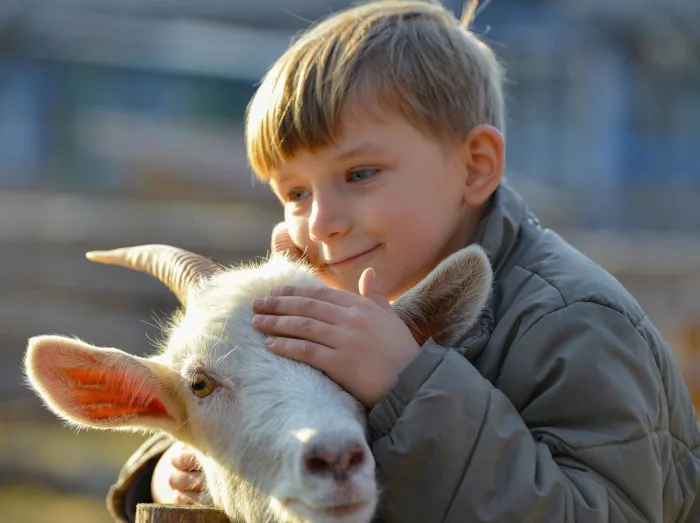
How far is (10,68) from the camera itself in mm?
20750

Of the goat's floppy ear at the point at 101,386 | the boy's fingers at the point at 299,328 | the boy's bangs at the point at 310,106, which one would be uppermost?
the boy's bangs at the point at 310,106

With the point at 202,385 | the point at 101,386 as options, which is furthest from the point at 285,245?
the point at 101,386

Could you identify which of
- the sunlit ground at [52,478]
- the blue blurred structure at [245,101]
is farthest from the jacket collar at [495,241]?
the blue blurred structure at [245,101]

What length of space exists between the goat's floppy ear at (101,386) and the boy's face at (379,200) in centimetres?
83

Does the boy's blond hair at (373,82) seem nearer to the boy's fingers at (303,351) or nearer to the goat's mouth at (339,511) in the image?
the boy's fingers at (303,351)

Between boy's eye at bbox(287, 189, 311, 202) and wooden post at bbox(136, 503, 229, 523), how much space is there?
1333mm

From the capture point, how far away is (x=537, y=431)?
3203mm

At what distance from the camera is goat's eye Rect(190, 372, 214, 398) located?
10.9ft

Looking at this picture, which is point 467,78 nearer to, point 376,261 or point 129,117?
point 376,261

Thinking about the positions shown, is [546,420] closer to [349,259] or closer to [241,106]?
[349,259]

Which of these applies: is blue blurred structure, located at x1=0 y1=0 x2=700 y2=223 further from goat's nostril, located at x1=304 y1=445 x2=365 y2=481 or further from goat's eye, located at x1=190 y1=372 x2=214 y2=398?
goat's nostril, located at x1=304 y1=445 x2=365 y2=481

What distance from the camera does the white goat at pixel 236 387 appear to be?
2.98m

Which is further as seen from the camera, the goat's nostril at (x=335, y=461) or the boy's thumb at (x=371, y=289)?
the boy's thumb at (x=371, y=289)

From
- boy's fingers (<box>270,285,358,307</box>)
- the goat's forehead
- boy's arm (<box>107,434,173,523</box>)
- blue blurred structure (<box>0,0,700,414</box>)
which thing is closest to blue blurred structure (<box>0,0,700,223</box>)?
blue blurred structure (<box>0,0,700,414</box>)
